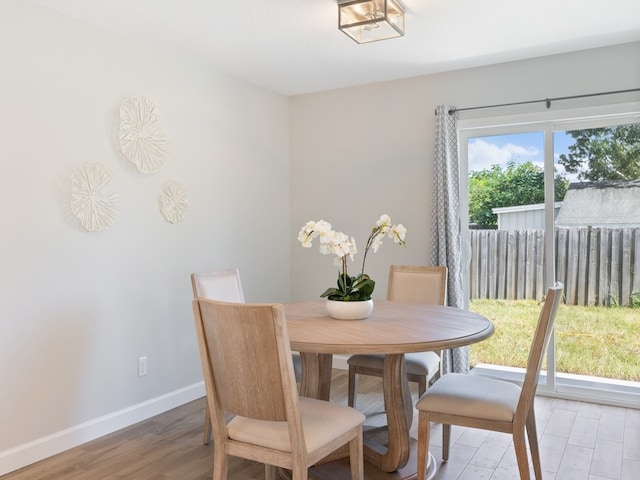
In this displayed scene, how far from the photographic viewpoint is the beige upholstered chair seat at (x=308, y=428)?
1780 mm

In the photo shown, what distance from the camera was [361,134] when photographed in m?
4.43

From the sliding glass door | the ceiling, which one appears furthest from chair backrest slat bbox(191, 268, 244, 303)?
the sliding glass door

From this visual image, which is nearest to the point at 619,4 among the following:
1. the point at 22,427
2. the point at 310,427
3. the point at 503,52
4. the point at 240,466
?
the point at 503,52

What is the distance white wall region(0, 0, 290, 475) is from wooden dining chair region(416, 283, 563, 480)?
1984mm

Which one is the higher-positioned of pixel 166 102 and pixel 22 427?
pixel 166 102

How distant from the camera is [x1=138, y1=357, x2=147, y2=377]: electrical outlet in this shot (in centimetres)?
330

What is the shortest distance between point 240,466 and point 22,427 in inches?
46.6

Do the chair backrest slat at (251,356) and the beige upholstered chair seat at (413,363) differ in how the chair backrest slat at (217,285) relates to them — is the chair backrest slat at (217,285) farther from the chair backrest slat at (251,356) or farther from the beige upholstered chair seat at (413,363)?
the chair backrest slat at (251,356)

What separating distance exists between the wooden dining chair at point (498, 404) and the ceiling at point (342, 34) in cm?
174

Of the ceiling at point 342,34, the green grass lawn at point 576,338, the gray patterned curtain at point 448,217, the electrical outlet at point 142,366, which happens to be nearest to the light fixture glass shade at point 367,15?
the ceiling at point 342,34

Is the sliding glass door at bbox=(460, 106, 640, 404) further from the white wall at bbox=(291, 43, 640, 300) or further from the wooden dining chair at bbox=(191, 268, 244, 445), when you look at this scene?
the wooden dining chair at bbox=(191, 268, 244, 445)

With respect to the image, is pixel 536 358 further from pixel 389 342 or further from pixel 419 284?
pixel 419 284

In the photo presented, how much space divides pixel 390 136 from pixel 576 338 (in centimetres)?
217

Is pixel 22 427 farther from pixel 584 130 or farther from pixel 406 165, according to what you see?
pixel 584 130
